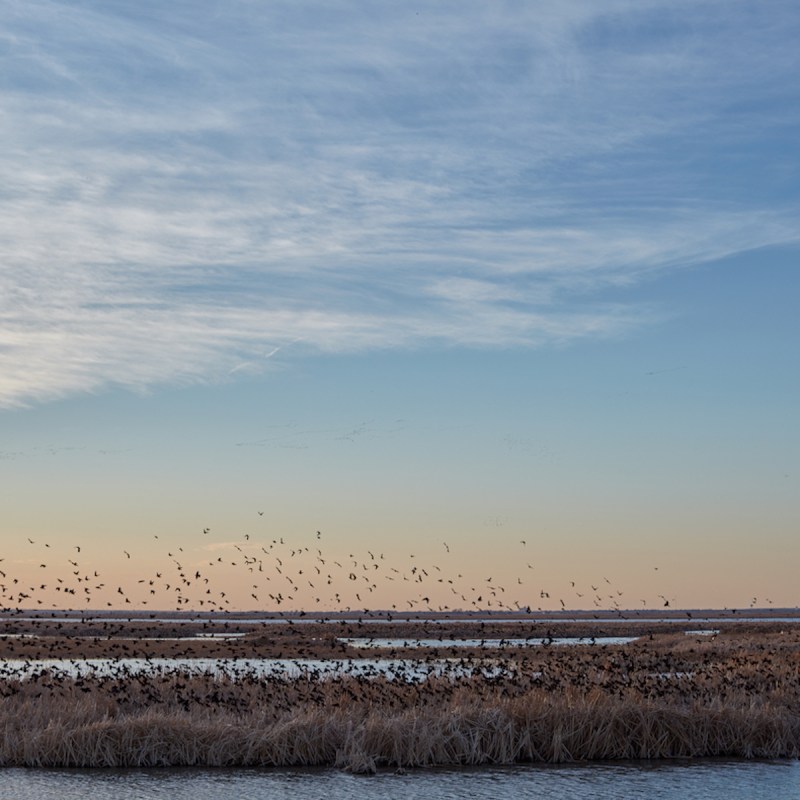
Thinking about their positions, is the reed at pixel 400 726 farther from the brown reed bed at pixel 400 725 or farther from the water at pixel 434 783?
the water at pixel 434 783

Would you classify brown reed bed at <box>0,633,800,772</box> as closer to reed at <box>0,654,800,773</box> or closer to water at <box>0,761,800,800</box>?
reed at <box>0,654,800,773</box>

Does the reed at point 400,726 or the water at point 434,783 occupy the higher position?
the reed at point 400,726

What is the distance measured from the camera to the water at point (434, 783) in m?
24.2

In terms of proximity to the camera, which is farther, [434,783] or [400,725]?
[400,725]

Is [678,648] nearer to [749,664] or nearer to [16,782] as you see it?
[749,664]

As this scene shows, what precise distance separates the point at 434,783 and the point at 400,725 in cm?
247

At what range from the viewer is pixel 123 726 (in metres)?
27.6

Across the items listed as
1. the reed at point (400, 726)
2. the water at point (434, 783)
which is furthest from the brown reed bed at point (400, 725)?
the water at point (434, 783)

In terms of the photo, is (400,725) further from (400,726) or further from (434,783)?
(434,783)

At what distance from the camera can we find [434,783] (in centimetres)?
2541

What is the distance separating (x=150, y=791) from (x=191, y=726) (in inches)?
122

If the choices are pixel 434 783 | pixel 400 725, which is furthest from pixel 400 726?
pixel 434 783

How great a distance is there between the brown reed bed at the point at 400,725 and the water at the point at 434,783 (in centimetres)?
64

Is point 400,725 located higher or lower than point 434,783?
higher
